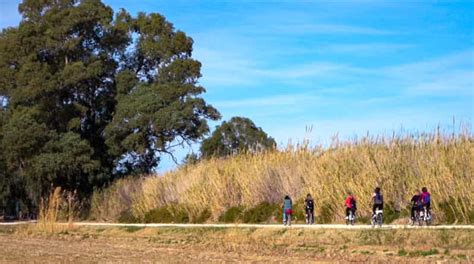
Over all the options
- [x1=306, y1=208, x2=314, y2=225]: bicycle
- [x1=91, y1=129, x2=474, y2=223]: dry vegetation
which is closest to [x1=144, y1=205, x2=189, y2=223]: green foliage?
[x1=91, y1=129, x2=474, y2=223]: dry vegetation

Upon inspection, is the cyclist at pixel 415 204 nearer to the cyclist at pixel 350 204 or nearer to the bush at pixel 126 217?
the cyclist at pixel 350 204

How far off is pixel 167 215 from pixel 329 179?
10.9m

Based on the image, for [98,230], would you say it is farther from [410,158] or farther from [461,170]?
[461,170]

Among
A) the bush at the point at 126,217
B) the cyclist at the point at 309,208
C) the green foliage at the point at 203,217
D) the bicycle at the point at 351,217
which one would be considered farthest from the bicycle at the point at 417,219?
the bush at the point at 126,217

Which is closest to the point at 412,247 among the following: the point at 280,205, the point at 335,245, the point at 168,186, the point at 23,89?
the point at 335,245

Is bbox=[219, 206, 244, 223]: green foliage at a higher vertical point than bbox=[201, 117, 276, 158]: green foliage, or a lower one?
lower

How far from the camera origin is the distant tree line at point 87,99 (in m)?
44.2

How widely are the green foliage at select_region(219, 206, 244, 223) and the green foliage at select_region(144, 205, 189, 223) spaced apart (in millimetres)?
2940

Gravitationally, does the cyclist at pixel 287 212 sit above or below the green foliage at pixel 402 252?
above

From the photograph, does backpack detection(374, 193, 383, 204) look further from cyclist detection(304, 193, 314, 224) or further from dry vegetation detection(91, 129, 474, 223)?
cyclist detection(304, 193, 314, 224)

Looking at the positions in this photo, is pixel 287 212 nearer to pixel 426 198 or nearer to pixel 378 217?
pixel 378 217

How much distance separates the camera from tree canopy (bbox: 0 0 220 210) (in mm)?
44188

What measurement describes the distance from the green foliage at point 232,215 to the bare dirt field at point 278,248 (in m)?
4.47

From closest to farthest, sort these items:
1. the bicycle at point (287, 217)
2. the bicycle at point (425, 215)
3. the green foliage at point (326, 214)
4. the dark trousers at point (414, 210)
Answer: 1. the bicycle at point (425, 215)
2. the dark trousers at point (414, 210)
3. the bicycle at point (287, 217)
4. the green foliage at point (326, 214)
